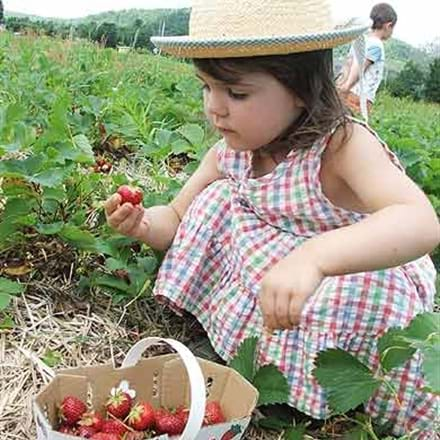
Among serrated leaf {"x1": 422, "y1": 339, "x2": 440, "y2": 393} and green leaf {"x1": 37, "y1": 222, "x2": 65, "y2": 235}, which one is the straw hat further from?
serrated leaf {"x1": 422, "y1": 339, "x2": 440, "y2": 393}

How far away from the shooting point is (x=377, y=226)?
1.62 m

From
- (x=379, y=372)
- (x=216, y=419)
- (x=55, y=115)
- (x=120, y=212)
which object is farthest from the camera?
(x=55, y=115)

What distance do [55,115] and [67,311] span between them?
0.50 meters

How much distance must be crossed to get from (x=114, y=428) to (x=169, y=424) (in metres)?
0.10

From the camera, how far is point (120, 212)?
79.7 inches

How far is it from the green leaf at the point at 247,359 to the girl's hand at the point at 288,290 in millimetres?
363

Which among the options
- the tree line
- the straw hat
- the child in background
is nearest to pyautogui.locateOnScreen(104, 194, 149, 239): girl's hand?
the straw hat

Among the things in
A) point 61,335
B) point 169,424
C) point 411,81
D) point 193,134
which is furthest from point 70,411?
point 411,81

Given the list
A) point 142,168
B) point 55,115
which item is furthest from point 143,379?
point 142,168

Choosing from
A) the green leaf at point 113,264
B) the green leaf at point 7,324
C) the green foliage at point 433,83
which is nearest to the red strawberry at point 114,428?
the green leaf at point 7,324

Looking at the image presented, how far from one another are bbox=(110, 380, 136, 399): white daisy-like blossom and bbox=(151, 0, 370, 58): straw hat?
63 centimetres

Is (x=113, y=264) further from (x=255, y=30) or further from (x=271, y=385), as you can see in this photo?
(x=255, y=30)

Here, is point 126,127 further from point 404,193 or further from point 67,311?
point 404,193

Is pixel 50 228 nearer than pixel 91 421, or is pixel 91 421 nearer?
pixel 91 421
